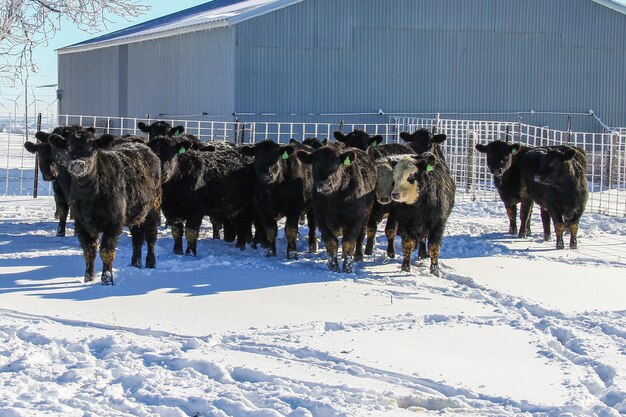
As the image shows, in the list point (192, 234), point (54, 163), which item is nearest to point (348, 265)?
point (192, 234)

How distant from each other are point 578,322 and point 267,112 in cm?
2099

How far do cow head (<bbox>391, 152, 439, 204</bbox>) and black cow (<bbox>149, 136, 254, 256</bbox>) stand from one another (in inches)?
99.0

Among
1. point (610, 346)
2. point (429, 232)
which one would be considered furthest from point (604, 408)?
point (429, 232)

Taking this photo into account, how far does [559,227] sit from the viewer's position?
15047 mm

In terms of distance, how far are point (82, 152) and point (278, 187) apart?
3656 millimetres

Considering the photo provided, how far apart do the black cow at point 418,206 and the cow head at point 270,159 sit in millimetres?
1669

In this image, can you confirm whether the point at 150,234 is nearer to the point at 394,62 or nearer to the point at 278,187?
the point at 278,187

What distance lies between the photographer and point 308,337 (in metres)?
8.73

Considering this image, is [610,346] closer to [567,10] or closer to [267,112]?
[267,112]

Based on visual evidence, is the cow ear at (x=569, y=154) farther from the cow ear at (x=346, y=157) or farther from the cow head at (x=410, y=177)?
the cow ear at (x=346, y=157)

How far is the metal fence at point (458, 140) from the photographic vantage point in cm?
2297

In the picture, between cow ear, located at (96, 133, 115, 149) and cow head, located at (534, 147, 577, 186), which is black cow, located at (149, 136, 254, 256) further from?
cow head, located at (534, 147, 577, 186)

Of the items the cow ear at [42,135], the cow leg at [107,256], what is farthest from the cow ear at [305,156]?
the cow ear at [42,135]

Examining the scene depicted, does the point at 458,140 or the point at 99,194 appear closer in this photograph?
the point at 99,194
